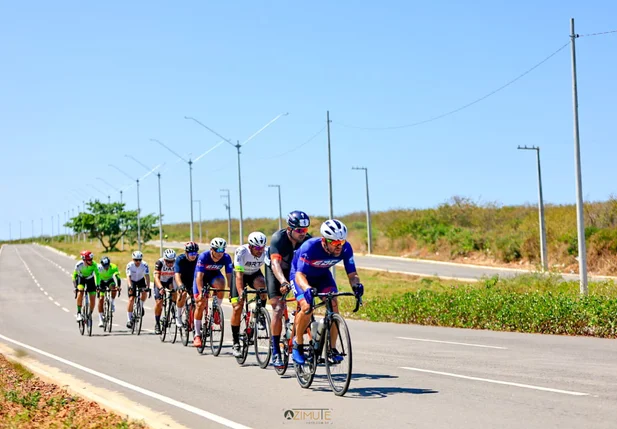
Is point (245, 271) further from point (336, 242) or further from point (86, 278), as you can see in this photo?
point (86, 278)

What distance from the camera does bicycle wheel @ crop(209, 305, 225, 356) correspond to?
15.9 meters

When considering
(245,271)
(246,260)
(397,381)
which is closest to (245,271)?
(245,271)

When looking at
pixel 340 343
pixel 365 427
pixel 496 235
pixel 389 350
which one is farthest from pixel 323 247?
pixel 496 235

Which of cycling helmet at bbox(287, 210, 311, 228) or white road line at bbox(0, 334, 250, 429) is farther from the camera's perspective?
cycling helmet at bbox(287, 210, 311, 228)

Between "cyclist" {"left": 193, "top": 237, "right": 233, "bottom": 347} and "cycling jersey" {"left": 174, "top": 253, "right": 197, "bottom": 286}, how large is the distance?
59.1 inches

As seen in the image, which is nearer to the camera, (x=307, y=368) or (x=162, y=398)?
(x=162, y=398)

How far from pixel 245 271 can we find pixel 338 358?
4.08 meters

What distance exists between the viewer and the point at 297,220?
38.3 feet

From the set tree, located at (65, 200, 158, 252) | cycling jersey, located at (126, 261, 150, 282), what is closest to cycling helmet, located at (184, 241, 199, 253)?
cycling jersey, located at (126, 261, 150, 282)

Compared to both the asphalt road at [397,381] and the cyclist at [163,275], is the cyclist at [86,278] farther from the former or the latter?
the cyclist at [163,275]

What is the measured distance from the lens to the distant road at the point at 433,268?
51.5 metres

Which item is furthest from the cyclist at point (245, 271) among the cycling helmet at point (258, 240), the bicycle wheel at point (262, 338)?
the bicycle wheel at point (262, 338)

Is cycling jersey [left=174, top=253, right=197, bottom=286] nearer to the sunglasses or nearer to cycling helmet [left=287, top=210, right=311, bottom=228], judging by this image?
cycling helmet [left=287, top=210, right=311, bottom=228]

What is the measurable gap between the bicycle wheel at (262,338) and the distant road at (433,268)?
3529cm
